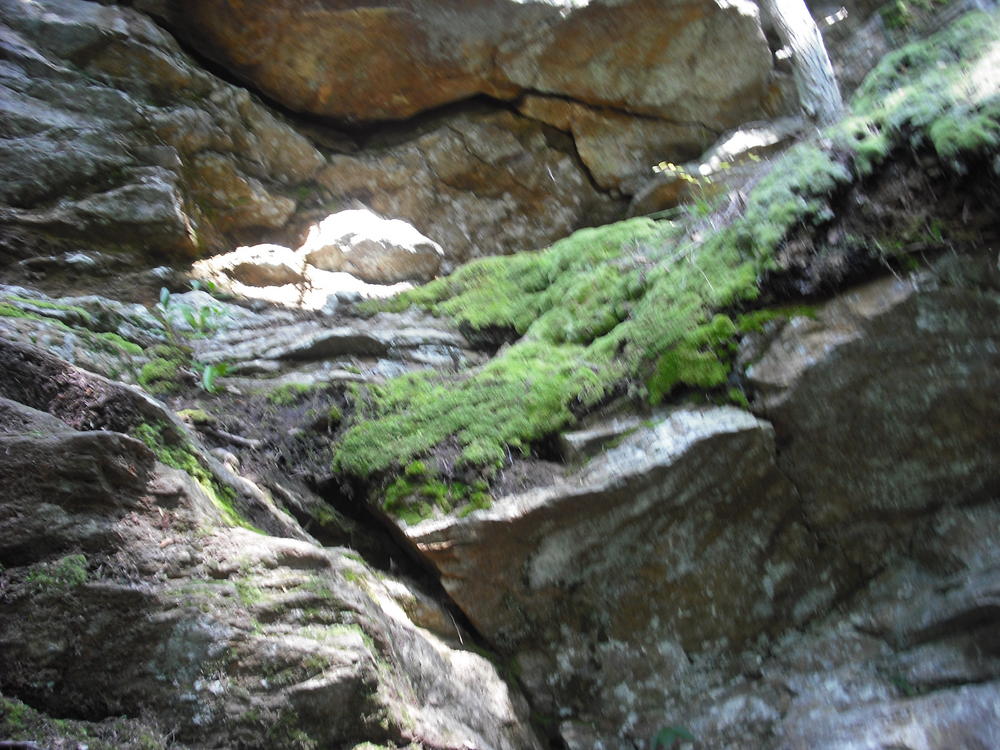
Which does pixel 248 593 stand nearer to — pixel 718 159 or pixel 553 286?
pixel 553 286

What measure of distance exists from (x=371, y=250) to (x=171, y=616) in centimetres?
597

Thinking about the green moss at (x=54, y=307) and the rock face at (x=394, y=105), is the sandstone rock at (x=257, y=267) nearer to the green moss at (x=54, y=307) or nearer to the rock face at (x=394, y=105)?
the rock face at (x=394, y=105)

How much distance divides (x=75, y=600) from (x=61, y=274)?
15.9ft

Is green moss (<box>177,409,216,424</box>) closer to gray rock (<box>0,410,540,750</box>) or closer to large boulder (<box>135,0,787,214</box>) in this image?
gray rock (<box>0,410,540,750</box>)

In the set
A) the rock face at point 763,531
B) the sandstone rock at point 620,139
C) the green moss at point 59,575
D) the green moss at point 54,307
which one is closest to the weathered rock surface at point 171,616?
the green moss at point 59,575

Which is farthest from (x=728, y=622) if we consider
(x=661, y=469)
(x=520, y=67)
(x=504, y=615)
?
(x=520, y=67)

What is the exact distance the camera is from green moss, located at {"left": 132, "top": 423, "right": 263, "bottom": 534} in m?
3.45

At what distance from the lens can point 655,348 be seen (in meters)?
4.48

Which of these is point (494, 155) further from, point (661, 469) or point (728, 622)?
point (728, 622)

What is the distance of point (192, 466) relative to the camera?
3.61 metres

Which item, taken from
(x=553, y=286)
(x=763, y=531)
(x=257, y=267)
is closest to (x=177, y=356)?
(x=257, y=267)

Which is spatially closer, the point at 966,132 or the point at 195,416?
the point at 966,132

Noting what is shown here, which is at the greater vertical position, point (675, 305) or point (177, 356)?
point (675, 305)

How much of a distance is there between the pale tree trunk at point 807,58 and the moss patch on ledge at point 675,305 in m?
2.84
